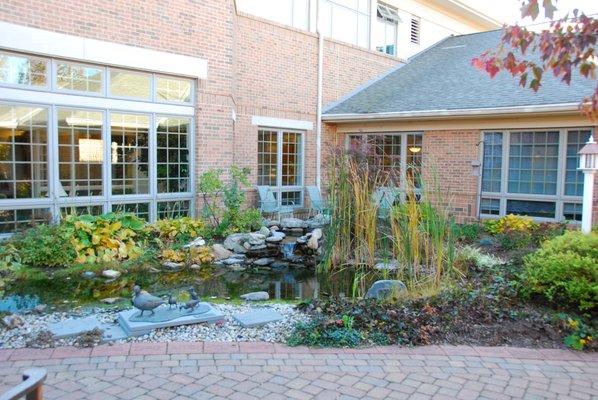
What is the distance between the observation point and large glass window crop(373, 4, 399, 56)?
15.8m

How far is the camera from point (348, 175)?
307 inches

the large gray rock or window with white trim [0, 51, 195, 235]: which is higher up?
window with white trim [0, 51, 195, 235]

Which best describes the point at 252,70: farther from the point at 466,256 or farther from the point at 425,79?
the point at 466,256

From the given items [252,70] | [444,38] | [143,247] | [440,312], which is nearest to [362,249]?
[440,312]

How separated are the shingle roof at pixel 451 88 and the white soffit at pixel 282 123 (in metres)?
0.72

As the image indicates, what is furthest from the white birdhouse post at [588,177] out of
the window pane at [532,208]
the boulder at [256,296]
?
the boulder at [256,296]

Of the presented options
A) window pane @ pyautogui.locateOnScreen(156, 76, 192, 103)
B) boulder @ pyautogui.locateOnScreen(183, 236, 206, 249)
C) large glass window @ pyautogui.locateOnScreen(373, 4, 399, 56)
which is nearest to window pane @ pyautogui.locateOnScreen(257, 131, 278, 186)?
window pane @ pyautogui.locateOnScreen(156, 76, 192, 103)

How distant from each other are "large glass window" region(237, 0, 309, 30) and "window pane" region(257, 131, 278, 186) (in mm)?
2794

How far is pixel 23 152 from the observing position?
800cm

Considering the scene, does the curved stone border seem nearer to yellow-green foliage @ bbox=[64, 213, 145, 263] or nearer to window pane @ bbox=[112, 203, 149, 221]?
yellow-green foliage @ bbox=[64, 213, 145, 263]

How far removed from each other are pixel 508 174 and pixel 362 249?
523 centimetres

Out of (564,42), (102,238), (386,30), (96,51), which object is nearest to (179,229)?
(102,238)

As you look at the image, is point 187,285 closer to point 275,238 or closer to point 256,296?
point 256,296

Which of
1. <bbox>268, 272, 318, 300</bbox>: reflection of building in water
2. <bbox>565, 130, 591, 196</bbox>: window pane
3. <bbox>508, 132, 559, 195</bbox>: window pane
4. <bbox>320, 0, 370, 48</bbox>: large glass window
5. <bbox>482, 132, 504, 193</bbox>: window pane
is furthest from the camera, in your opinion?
<bbox>320, 0, 370, 48</bbox>: large glass window
